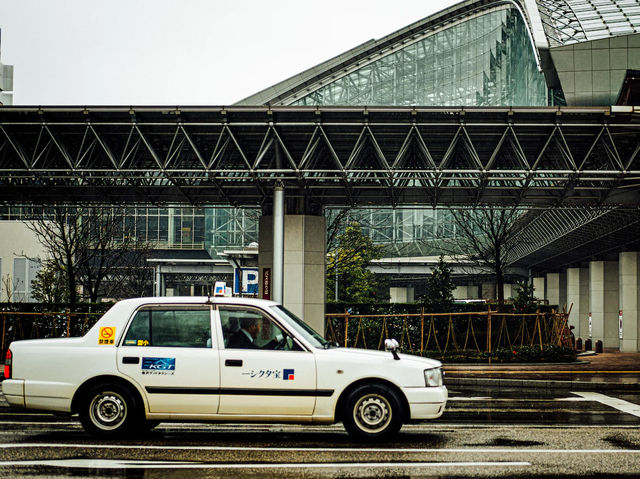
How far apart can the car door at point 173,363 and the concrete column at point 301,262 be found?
15.7m

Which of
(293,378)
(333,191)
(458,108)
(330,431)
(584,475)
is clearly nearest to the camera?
(584,475)

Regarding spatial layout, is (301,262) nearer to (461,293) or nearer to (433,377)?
(433,377)

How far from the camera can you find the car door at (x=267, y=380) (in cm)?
917

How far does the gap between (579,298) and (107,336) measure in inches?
1857

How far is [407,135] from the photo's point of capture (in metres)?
21.8

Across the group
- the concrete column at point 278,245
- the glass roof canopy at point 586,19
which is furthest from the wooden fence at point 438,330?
the glass roof canopy at point 586,19

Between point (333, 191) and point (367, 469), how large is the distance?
59.7ft

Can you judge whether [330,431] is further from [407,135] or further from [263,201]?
[263,201]

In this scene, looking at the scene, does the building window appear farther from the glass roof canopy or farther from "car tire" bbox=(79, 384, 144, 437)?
"car tire" bbox=(79, 384, 144, 437)

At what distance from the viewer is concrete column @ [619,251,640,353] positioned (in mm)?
39312

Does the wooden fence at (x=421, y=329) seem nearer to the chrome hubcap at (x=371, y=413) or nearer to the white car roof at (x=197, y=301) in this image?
the white car roof at (x=197, y=301)

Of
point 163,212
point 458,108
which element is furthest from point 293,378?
point 163,212

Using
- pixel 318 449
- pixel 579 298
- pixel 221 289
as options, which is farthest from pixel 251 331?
pixel 579 298

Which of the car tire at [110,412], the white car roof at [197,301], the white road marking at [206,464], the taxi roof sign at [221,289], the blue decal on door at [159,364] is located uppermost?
the taxi roof sign at [221,289]
